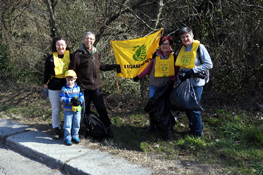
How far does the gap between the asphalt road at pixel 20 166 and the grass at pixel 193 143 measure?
990 millimetres

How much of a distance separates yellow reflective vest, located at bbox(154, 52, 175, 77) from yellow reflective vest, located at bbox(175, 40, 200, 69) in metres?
0.14

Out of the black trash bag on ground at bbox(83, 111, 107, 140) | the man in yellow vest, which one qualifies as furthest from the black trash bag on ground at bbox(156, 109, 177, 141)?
the black trash bag on ground at bbox(83, 111, 107, 140)

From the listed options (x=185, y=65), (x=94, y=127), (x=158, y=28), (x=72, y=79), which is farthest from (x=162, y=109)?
(x=158, y=28)

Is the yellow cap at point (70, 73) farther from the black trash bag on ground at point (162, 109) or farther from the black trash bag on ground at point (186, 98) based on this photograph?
the black trash bag on ground at point (186, 98)

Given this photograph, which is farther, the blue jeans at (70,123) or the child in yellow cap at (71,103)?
the blue jeans at (70,123)

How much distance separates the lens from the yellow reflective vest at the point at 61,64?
4.19 meters

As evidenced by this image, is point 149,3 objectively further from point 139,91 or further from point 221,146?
point 221,146

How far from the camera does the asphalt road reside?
3.50 meters

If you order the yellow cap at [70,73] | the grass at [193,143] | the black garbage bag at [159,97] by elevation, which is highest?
the yellow cap at [70,73]

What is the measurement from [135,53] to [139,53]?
0.09 metres

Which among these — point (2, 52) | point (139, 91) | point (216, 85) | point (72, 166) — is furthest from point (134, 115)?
point (2, 52)

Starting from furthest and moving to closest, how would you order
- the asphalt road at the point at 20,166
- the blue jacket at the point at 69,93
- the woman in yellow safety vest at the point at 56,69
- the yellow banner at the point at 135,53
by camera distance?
the yellow banner at the point at 135,53 < the woman in yellow safety vest at the point at 56,69 < the blue jacket at the point at 69,93 < the asphalt road at the point at 20,166

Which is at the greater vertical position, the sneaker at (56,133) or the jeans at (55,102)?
the jeans at (55,102)

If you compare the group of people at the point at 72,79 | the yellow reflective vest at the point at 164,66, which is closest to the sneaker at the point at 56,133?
the group of people at the point at 72,79
